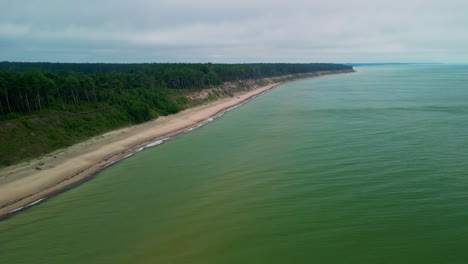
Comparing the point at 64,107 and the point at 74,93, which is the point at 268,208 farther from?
the point at 74,93

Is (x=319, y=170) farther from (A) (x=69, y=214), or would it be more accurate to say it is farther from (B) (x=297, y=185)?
(A) (x=69, y=214)

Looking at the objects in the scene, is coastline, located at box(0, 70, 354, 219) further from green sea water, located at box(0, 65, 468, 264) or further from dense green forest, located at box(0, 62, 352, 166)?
dense green forest, located at box(0, 62, 352, 166)

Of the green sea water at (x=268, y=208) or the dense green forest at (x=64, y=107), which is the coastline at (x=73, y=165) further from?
the dense green forest at (x=64, y=107)

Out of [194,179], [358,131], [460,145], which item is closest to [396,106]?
[358,131]

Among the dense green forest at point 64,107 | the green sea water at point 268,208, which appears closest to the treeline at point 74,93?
the dense green forest at point 64,107

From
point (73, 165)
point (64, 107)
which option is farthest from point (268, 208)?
point (64, 107)
